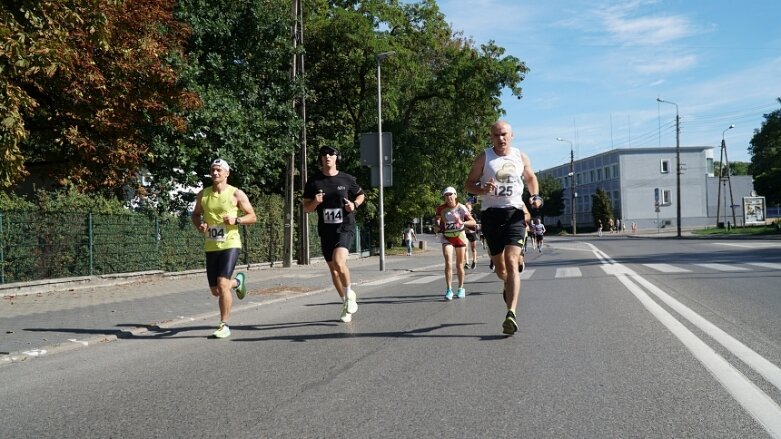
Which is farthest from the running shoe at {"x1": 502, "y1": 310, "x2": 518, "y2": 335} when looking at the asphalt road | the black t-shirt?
the black t-shirt

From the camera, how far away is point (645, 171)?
284 feet

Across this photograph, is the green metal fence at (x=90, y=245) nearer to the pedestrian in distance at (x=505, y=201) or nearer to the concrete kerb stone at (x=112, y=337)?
the concrete kerb stone at (x=112, y=337)

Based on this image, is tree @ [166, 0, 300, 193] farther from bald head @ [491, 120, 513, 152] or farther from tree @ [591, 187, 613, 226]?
tree @ [591, 187, 613, 226]

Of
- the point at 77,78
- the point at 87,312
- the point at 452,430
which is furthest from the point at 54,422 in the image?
the point at 77,78

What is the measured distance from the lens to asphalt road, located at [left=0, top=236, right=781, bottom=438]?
3.64 m

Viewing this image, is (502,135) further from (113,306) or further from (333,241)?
(113,306)

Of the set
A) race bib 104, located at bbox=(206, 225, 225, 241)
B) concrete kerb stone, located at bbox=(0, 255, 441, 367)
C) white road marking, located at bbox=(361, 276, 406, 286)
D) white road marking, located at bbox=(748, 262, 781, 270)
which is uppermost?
race bib 104, located at bbox=(206, 225, 225, 241)

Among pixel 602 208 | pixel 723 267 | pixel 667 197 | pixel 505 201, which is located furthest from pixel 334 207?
pixel 667 197

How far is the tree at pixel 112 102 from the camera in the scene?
532 inches

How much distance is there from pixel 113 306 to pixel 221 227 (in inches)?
169

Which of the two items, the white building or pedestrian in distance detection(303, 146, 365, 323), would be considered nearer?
pedestrian in distance detection(303, 146, 365, 323)

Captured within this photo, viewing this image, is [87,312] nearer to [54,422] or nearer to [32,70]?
[32,70]

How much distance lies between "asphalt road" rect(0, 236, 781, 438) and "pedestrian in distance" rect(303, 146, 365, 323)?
779 mm

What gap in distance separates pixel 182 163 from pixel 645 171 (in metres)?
80.4
